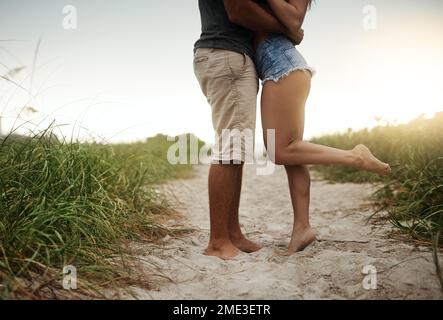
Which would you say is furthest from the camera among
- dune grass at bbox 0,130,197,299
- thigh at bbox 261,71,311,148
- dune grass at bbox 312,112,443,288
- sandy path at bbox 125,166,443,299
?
dune grass at bbox 312,112,443,288

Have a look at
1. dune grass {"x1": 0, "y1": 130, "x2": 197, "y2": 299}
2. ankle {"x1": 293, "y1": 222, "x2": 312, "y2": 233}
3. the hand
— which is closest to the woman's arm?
the hand

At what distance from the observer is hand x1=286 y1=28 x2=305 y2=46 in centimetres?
226

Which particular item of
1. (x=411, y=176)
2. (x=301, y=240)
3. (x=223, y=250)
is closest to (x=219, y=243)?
(x=223, y=250)

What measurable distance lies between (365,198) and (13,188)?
3232mm

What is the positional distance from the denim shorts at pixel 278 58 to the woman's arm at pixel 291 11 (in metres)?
0.09

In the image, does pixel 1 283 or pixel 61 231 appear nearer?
pixel 1 283

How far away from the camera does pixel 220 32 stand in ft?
7.27

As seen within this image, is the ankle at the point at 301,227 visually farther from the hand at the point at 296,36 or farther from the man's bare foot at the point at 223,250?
the hand at the point at 296,36

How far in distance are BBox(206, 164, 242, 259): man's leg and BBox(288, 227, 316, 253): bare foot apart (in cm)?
32

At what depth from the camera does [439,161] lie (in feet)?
9.95

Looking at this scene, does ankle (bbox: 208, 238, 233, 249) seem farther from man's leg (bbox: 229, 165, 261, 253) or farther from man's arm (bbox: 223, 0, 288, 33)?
man's arm (bbox: 223, 0, 288, 33)
